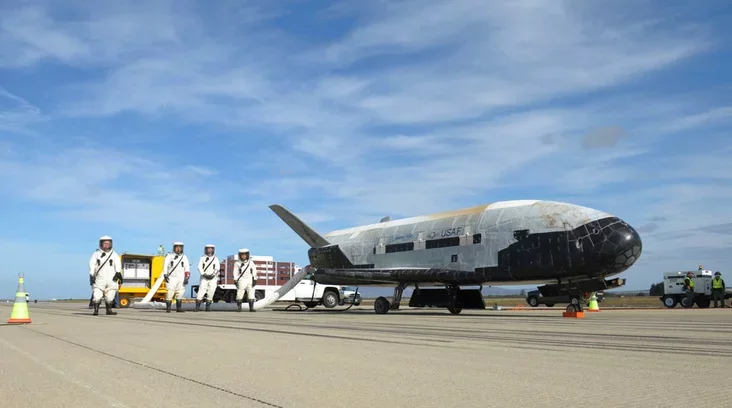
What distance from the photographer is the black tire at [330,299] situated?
29641 millimetres

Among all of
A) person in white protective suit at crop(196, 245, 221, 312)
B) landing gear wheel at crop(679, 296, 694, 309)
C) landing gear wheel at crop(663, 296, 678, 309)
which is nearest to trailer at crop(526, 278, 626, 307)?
person in white protective suit at crop(196, 245, 221, 312)

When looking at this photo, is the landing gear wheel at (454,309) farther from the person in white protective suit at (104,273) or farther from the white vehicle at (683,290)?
the white vehicle at (683,290)

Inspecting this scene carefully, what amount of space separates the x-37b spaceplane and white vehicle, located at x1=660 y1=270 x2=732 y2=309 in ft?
59.2

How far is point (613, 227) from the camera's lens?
56.4ft

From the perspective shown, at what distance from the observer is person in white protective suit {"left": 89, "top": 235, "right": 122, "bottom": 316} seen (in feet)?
64.8

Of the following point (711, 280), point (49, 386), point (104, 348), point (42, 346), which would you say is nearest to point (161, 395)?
point (49, 386)

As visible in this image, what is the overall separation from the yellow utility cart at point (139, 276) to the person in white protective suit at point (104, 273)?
1917 centimetres

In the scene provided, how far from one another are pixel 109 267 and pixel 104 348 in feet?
42.5

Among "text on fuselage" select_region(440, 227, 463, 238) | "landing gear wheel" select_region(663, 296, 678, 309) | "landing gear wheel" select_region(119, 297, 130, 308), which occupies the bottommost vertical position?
"landing gear wheel" select_region(663, 296, 678, 309)

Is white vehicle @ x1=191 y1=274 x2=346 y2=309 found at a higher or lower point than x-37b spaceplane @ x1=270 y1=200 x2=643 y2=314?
lower

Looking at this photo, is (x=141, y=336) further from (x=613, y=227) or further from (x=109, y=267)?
(x=613, y=227)

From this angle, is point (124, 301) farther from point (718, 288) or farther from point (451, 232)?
point (718, 288)

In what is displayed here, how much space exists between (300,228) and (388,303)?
6.57m

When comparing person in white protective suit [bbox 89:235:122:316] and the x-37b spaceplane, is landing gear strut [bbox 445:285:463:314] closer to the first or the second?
the x-37b spaceplane
